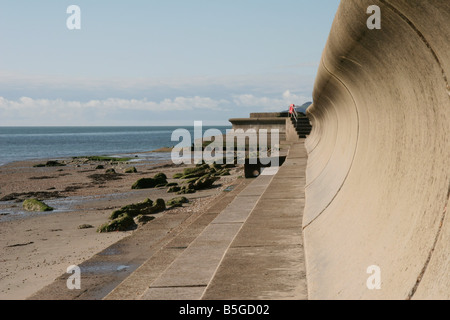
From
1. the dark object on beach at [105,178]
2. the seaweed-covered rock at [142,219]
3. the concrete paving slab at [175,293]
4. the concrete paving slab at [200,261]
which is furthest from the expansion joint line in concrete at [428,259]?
the dark object on beach at [105,178]

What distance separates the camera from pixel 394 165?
318 centimetres

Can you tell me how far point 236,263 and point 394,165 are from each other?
5.06 feet

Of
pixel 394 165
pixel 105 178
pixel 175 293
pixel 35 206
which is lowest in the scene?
pixel 105 178

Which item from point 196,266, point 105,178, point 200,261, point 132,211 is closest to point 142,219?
point 132,211

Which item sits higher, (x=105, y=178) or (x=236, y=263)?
(x=236, y=263)

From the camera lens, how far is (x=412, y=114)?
9.48 feet

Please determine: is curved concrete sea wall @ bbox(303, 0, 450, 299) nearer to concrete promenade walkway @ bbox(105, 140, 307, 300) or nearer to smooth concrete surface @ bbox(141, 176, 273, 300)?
concrete promenade walkway @ bbox(105, 140, 307, 300)

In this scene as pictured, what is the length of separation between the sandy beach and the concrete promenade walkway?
2278 mm

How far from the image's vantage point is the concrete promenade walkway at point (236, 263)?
3.66 meters

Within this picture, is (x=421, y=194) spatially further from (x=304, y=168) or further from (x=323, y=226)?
(x=304, y=168)

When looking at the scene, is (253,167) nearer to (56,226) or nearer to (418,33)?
(56,226)

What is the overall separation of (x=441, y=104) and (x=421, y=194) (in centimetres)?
43

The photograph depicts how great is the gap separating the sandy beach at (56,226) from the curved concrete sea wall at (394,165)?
4.73m
